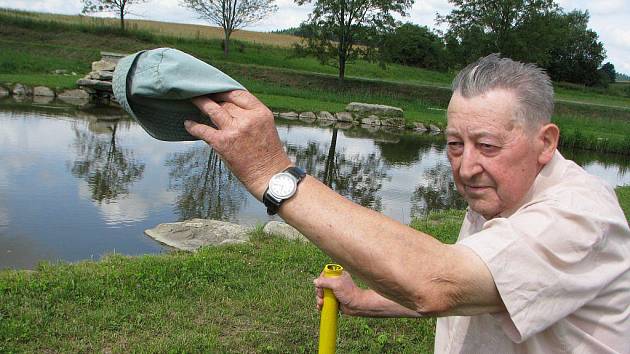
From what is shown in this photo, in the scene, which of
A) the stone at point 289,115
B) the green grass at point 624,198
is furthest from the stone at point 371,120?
the green grass at point 624,198

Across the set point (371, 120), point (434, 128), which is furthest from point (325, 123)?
point (434, 128)

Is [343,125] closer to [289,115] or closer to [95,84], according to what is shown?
[289,115]

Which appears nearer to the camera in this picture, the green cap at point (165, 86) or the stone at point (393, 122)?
the green cap at point (165, 86)

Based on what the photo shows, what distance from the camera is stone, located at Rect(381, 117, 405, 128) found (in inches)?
1147

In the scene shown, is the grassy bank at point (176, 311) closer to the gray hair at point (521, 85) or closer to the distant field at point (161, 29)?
the gray hair at point (521, 85)

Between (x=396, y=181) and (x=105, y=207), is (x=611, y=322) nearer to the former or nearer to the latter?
(x=105, y=207)

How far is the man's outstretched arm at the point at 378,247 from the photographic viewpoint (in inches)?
60.7

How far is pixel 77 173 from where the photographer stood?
12234 millimetres

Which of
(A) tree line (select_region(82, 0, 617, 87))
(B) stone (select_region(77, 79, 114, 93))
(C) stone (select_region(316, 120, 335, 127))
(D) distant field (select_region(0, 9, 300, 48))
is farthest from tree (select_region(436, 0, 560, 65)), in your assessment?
(B) stone (select_region(77, 79, 114, 93))

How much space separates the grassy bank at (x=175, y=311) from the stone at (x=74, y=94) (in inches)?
911

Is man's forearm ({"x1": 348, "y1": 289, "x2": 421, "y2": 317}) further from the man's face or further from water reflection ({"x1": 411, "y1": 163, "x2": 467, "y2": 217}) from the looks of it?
water reflection ({"x1": 411, "y1": 163, "x2": 467, "y2": 217})

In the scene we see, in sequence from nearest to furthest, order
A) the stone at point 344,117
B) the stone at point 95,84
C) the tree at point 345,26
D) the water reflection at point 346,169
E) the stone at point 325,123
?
1. the water reflection at point 346,169
2. the stone at point 325,123
3. the stone at point 95,84
4. the stone at point 344,117
5. the tree at point 345,26

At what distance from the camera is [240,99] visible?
1688mm

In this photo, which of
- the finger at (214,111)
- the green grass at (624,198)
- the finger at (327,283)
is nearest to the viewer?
the finger at (214,111)
